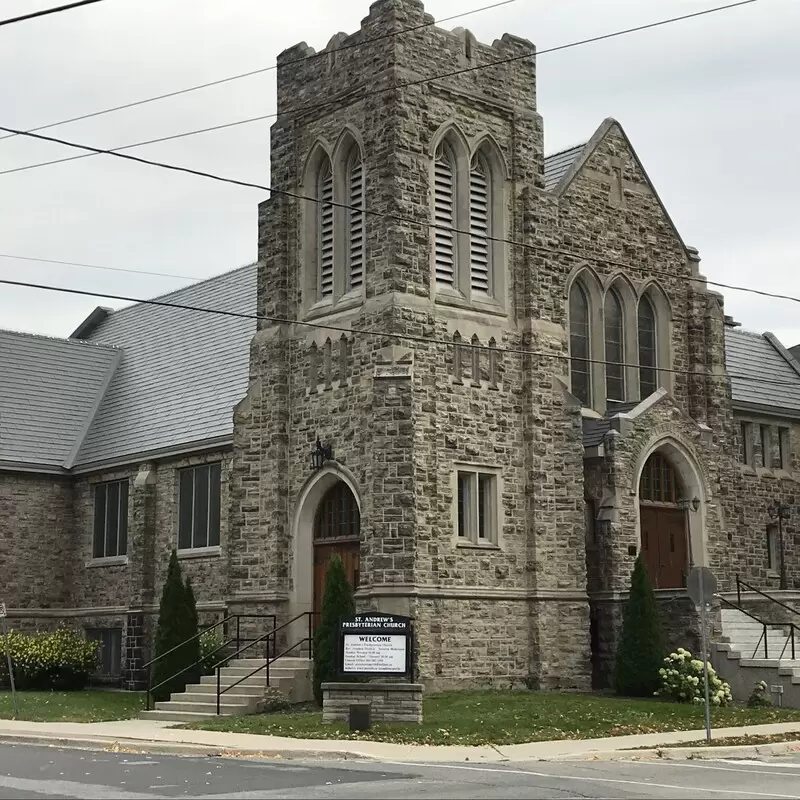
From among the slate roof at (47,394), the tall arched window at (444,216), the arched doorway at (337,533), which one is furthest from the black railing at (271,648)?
the slate roof at (47,394)

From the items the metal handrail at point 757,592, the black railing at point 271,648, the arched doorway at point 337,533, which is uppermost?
the arched doorway at point 337,533

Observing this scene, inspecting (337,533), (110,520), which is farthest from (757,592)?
(110,520)

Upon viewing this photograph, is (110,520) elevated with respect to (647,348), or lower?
lower

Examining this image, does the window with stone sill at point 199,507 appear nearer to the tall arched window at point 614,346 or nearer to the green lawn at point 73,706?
the green lawn at point 73,706

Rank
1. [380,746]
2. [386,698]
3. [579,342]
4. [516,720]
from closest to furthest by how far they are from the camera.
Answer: [380,746] → [516,720] → [386,698] → [579,342]

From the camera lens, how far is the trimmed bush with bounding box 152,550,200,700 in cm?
2768

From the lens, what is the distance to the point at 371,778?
594 inches

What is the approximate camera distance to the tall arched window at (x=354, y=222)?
2828 cm

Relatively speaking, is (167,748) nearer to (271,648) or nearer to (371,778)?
(371,778)

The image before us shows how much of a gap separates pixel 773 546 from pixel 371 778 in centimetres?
2245

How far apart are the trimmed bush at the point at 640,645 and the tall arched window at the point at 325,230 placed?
8786 millimetres

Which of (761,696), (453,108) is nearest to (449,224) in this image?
(453,108)

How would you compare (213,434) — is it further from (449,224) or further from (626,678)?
(626,678)

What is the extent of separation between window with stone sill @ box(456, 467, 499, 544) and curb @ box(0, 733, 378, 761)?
8.66 metres
